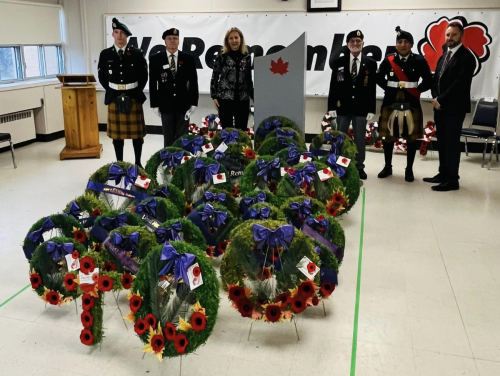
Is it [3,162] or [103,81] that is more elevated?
[103,81]

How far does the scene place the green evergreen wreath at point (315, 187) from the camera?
11.4 ft

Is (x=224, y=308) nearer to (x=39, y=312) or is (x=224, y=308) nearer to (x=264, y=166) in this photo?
(x=39, y=312)

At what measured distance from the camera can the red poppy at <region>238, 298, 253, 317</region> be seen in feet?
7.86

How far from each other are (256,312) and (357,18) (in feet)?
17.1

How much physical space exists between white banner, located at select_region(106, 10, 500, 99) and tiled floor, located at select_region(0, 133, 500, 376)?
292cm

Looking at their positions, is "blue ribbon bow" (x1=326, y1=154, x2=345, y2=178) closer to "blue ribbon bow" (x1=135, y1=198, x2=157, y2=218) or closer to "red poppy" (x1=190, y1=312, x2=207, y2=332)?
"blue ribbon bow" (x1=135, y1=198, x2=157, y2=218)

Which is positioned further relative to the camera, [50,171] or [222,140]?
[50,171]

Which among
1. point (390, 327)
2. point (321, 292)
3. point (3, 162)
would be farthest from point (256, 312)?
point (3, 162)

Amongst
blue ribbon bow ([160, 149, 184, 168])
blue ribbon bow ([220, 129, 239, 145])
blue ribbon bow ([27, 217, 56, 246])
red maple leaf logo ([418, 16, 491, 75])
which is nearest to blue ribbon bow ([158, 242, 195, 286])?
blue ribbon bow ([27, 217, 56, 246])

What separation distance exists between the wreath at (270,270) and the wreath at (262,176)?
1.22 metres

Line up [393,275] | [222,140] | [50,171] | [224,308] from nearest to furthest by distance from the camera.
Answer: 1. [224,308]
2. [393,275]
3. [222,140]
4. [50,171]

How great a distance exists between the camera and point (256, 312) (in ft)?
7.85

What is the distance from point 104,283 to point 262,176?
5.35ft

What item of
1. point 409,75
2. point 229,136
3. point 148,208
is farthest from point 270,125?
point 148,208
